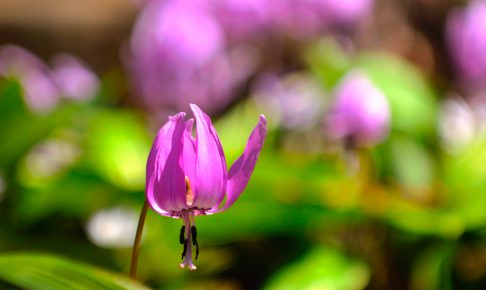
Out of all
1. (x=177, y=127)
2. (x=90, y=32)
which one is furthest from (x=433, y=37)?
(x=177, y=127)

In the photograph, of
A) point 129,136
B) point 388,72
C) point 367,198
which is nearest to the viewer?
point 367,198

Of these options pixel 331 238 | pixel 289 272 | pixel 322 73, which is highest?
pixel 322 73

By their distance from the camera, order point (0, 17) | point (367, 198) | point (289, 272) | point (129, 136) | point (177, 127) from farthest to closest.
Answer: point (0, 17) → point (129, 136) → point (367, 198) → point (289, 272) → point (177, 127)

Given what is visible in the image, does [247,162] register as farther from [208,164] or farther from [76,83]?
[76,83]

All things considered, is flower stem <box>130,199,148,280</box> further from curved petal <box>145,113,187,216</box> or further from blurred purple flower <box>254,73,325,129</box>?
blurred purple flower <box>254,73,325,129</box>

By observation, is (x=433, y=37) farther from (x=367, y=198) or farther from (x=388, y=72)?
(x=367, y=198)

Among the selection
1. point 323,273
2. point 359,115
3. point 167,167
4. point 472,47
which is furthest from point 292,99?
point 167,167

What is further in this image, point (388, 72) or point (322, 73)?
point (388, 72)
